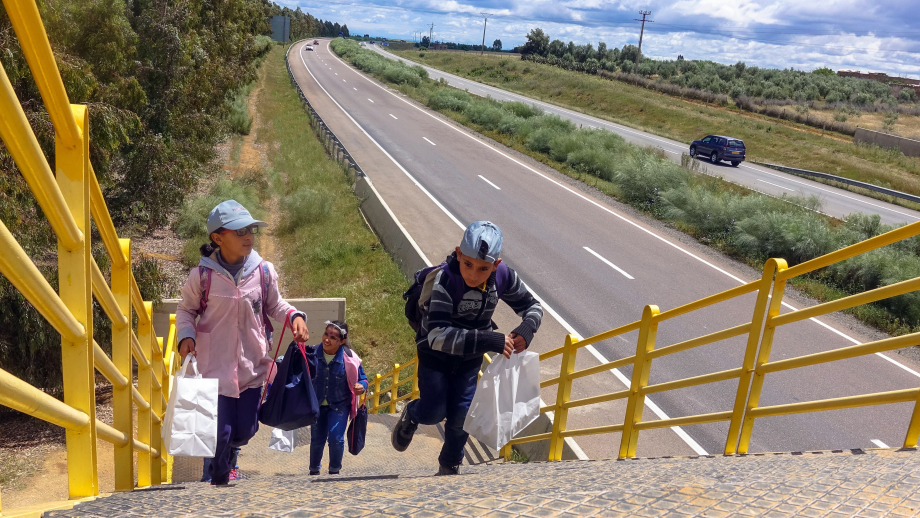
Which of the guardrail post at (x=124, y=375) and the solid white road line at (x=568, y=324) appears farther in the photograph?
the solid white road line at (x=568, y=324)

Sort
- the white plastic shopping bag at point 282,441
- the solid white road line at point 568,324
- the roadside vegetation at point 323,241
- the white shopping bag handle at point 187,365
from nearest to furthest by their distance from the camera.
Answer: the white shopping bag handle at point 187,365
the white plastic shopping bag at point 282,441
the solid white road line at point 568,324
the roadside vegetation at point 323,241

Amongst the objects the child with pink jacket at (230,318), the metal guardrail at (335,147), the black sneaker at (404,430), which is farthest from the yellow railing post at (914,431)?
the metal guardrail at (335,147)

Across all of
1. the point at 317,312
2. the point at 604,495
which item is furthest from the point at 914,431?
the point at 317,312

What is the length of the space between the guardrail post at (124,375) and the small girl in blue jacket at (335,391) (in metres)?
2.34

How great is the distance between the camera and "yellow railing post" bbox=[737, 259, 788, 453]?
151 inches

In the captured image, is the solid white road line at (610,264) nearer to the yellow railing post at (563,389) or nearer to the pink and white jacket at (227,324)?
the yellow railing post at (563,389)

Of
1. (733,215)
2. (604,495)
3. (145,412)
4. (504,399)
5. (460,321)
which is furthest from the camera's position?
(733,215)

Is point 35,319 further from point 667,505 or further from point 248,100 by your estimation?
point 248,100

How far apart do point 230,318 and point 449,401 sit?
1.51m

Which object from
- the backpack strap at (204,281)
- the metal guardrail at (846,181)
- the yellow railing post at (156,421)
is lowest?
the metal guardrail at (846,181)

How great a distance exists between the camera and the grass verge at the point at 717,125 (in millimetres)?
35750

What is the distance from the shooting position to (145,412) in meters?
3.57

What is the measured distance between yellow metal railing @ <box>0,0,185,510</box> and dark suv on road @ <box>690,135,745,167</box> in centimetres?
3283

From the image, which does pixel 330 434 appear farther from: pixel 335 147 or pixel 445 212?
pixel 335 147
